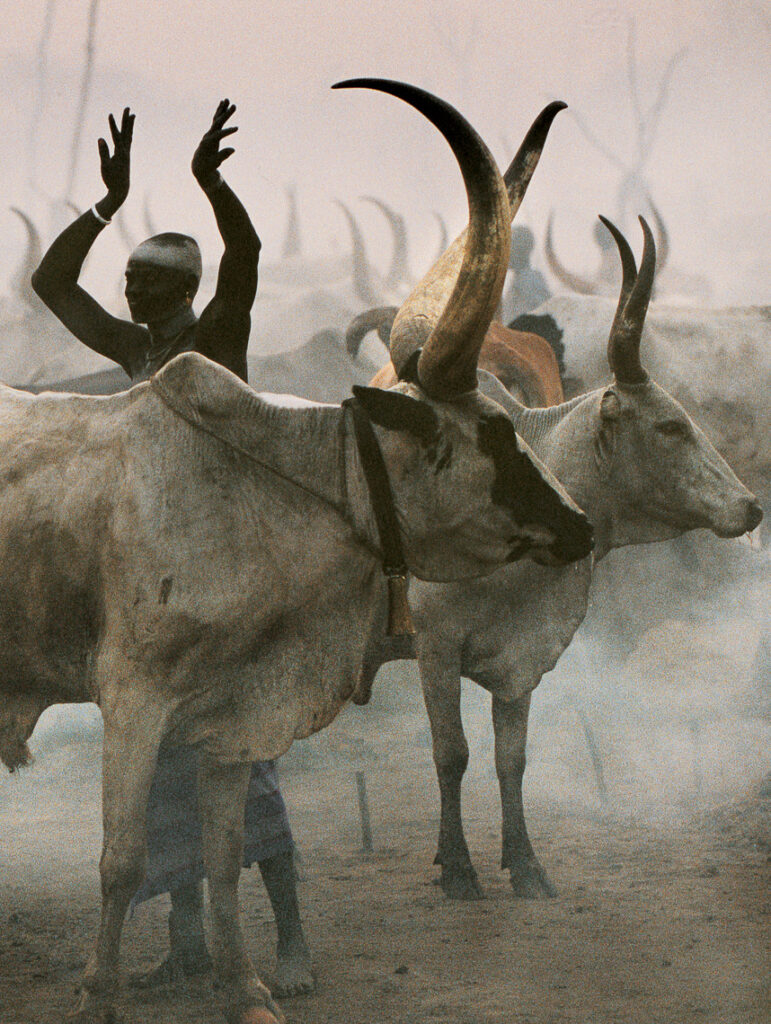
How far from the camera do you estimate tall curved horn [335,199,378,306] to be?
11.9m

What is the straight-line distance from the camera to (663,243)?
10.5m

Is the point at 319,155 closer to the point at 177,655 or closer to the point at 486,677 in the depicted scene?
the point at 486,677

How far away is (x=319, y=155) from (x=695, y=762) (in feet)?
22.8

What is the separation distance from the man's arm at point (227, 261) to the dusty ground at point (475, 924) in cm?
143

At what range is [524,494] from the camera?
2.52 meters

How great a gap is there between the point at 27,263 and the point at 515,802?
859cm

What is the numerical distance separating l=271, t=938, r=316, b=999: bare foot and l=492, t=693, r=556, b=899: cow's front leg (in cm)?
111

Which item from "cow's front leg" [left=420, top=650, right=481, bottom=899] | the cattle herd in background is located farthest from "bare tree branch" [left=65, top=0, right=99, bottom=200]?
the cattle herd in background

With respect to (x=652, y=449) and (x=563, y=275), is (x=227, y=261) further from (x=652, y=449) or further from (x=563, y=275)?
(x=563, y=275)

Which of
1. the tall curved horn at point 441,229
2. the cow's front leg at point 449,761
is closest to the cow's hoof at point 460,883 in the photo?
the cow's front leg at point 449,761

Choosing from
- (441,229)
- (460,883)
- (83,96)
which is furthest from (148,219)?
(460,883)

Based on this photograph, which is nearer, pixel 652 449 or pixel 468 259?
pixel 468 259

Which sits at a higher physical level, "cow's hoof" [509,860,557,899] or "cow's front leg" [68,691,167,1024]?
"cow's front leg" [68,691,167,1024]

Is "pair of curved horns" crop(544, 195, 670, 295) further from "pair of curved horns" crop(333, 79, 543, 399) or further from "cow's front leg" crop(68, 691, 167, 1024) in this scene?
"cow's front leg" crop(68, 691, 167, 1024)
